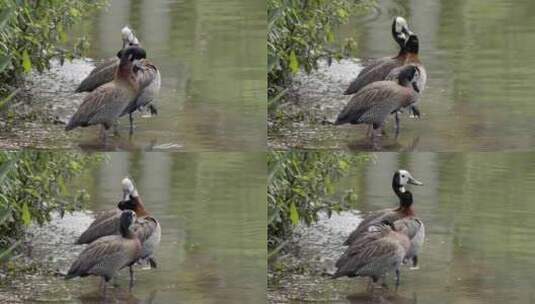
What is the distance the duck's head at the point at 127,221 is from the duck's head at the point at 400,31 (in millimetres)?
1135

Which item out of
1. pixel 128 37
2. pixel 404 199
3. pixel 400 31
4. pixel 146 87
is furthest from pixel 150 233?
pixel 400 31

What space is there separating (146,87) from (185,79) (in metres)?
0.14

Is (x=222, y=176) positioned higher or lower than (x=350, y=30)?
lower

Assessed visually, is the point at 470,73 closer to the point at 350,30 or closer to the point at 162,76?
the point at 350,30

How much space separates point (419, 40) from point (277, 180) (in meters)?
0.72

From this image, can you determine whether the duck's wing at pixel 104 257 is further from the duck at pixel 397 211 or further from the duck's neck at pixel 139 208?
the duck at pixel 397 211

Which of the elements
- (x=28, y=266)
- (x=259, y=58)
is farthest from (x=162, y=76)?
(x=28, y=266)

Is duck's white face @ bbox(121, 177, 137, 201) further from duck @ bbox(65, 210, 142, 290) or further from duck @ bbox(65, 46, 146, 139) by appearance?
duck @ bbox(65, 46, 146, 139)

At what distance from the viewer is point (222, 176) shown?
597cm

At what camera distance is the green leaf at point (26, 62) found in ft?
19.9

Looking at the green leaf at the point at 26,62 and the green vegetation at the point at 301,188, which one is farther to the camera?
the green leaf at the point at 26,62

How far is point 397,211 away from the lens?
603 centimetres

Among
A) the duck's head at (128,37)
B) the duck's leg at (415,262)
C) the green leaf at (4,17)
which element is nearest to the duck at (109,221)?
the duck's head at (128,37)

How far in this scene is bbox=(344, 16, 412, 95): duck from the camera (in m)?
6.00
